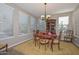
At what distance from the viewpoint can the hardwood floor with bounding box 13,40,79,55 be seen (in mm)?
2684

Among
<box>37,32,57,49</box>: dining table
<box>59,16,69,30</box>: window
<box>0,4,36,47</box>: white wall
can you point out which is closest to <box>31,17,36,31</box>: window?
<box>0,4,36,47</box>: white wall

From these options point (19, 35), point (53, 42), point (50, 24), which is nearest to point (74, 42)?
point (53, 42)

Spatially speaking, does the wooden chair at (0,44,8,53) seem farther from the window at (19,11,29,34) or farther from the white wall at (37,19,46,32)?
the white wall at (37,19,46,32)

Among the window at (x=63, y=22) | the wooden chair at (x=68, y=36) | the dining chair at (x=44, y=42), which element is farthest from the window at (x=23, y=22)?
the wooden chair at (x=68, y=36)

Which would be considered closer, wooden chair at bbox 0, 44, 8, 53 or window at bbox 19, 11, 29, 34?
wooden chair at bbox 0, 44, 8, 53

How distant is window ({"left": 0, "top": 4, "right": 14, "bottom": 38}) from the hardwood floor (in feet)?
1.17

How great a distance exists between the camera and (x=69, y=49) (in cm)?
268

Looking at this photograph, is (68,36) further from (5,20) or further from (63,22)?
(5,20)

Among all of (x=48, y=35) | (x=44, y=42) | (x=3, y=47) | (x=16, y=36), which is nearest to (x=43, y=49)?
(x=44, y=42)

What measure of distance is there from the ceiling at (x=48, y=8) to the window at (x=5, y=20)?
22cm

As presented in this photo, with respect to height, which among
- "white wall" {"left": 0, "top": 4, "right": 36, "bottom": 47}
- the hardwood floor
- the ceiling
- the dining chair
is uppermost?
the ceiling

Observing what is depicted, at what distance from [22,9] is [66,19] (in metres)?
0.92

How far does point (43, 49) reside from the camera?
2727 mm
